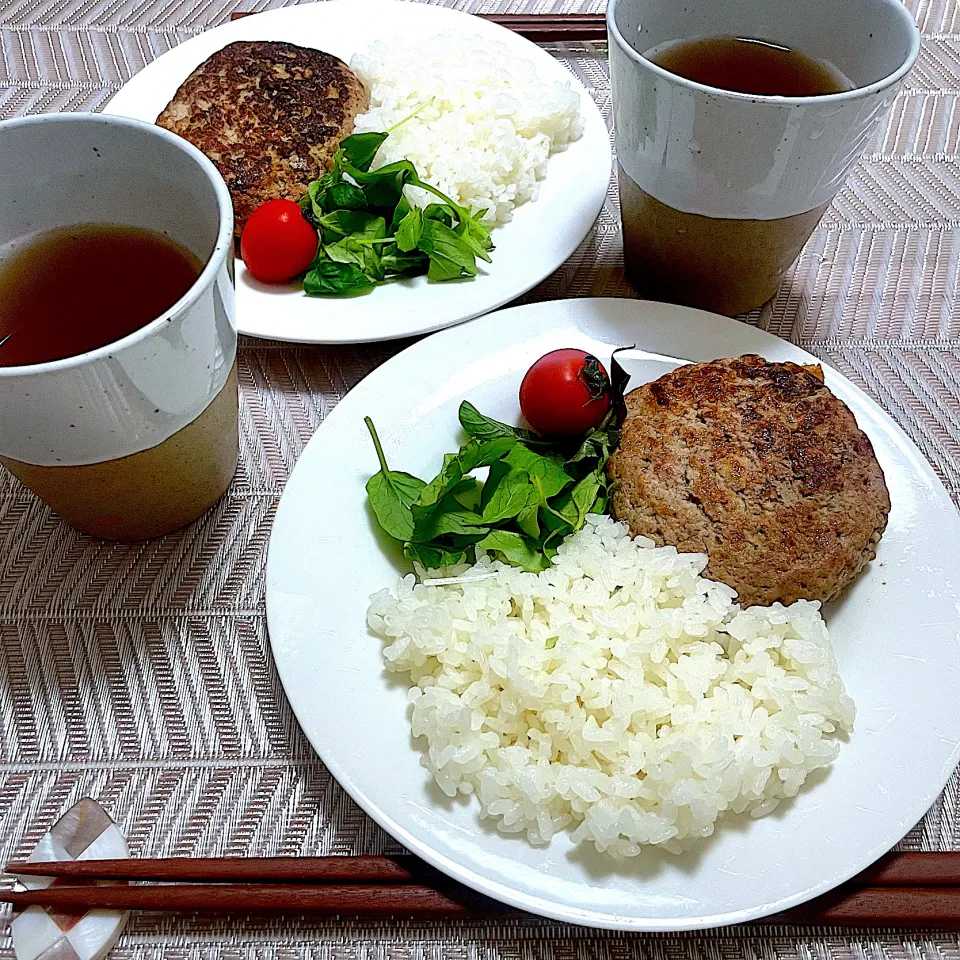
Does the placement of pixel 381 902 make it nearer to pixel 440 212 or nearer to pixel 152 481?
pixel 152 481

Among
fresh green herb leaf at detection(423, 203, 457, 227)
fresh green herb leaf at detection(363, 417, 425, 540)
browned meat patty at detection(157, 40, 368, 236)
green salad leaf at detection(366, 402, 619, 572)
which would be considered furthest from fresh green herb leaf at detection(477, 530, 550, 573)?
browned meat patty at detection(157, 40, 368, 236)

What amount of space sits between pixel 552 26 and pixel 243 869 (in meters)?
1.90

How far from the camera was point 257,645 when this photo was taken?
128cm

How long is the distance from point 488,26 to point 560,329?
0.87m

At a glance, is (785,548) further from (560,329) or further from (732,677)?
(560,329)

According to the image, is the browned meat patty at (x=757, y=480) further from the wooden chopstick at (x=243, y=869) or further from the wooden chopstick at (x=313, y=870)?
the wooden chopstick at (x=243, y=869)

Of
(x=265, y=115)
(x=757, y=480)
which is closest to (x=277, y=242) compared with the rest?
(x=265, y=115)

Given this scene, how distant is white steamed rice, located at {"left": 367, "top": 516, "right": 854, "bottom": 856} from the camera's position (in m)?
1.00

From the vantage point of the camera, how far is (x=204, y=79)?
1696mm

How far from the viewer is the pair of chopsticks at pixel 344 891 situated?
3.39 ft

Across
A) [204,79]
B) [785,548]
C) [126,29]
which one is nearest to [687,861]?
[785,548]

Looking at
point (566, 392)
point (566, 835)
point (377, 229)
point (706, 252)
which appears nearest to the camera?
point (566, 835)

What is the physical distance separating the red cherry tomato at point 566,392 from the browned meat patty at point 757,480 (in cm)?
7

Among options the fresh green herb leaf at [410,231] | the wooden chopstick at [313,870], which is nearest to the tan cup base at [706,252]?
the fresh green herb leaf at [410,231]
